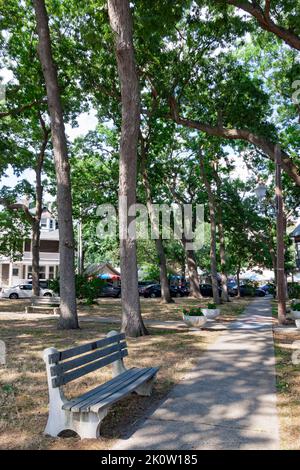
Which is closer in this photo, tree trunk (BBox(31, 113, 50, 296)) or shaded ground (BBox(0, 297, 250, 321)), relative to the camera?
shaded ground (BBox(0, 297, 250, 321))

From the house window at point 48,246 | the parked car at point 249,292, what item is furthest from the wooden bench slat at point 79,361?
the house window at point 48,246

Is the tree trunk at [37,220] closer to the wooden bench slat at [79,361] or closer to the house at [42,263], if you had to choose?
the wooden bench slat at [79,361]

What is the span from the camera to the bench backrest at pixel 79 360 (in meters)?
4.39

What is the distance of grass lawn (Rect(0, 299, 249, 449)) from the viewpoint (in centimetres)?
444

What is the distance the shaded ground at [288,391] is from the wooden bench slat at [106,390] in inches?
72.9

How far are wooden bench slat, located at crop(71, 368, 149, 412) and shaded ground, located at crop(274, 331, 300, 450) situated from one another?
185 cm

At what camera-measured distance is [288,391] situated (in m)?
6.12

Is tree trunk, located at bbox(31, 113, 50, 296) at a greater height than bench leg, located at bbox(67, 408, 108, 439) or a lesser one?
greater

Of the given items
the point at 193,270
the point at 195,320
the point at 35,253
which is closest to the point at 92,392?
the point at 195,320

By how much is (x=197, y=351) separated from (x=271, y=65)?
18638mm

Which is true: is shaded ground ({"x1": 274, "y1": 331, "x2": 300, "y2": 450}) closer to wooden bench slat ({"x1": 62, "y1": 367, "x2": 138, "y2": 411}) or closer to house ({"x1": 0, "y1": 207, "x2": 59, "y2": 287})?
wooden bench slat ({"x1": 62, "y1": 367, "x2": 138, "y2": 411})

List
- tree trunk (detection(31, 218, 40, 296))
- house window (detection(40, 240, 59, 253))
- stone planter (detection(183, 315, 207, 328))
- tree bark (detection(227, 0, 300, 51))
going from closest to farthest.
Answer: tree bark (detection(227, 0, 300, 51)), stone planter (detection(183, 315, 207, 328)), tree trunk (detection(31, 218, 40, 296)), house window (detection(40, 240, 59, 253))

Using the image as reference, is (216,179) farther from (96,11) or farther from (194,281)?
(96,11)

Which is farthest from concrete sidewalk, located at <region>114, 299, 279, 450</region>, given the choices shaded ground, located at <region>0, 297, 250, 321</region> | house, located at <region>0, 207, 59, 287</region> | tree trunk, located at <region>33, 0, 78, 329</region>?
house, located at <region>0, 207, 59, 287</region>
